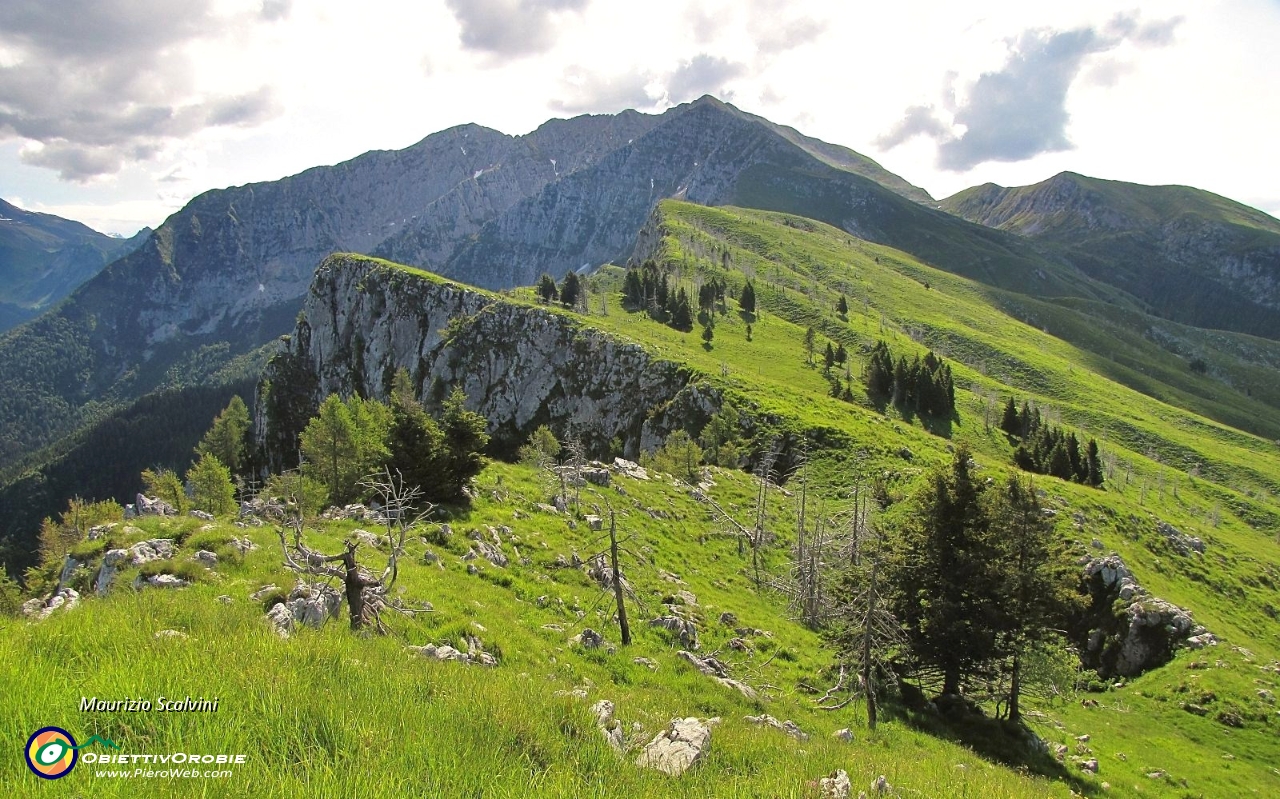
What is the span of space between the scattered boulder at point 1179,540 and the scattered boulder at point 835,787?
54611 millimetres

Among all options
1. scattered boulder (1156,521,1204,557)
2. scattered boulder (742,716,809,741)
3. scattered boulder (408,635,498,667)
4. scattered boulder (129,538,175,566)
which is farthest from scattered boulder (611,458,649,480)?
scattered boulder (1156,521,1204,557)

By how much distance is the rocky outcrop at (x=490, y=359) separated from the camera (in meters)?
87.5

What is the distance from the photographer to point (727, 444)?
61.2 metres

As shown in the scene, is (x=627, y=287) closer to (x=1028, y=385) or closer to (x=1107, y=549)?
(x=1028, y=385)

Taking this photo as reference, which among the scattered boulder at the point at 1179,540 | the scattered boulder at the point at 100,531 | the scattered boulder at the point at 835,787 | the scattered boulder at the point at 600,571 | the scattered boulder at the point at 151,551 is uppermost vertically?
the scattered boulder at the point at 835,787

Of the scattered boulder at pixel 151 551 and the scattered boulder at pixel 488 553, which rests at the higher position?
the scattered boulder at pixel 151 551

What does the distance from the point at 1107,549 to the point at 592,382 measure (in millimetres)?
70441

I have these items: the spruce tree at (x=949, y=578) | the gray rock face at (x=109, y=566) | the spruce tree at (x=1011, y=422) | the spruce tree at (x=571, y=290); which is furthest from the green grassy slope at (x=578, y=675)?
the spruce tree at (x=571, y=290)

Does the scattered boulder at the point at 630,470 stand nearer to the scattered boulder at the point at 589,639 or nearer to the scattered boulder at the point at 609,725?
the scattered boulder at the point at 589,639

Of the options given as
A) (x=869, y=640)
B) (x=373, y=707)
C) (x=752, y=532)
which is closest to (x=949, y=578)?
(x=869, y=640)

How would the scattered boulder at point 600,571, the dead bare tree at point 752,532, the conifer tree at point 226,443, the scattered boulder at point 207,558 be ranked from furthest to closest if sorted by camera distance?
the conifer tree at point 226,443 → the dead bare tree at point 752,532 → the scattered boulder at point 600,571 → the scattered boulder at point 207,558

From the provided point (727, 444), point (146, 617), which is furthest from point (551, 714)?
point (727, 444)

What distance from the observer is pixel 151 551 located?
14164 mm

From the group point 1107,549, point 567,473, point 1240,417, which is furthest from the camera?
point 1240,417
